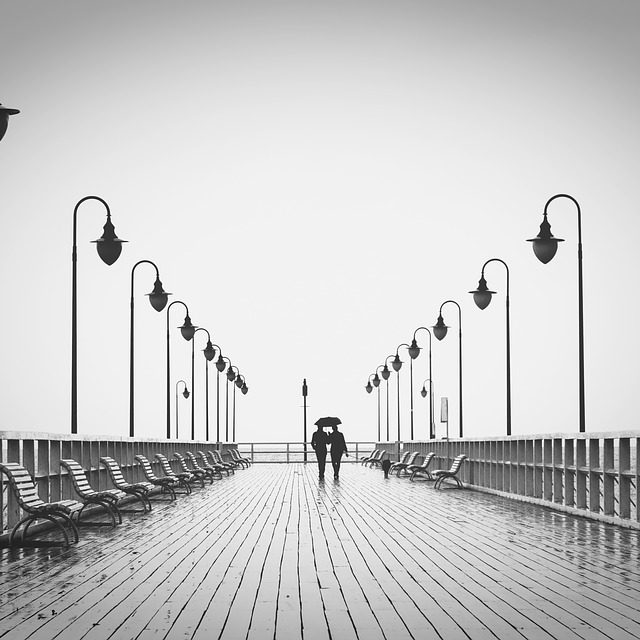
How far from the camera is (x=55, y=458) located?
15.7m

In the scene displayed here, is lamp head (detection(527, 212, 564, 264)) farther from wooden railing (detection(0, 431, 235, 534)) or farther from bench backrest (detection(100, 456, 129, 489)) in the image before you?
wooden railing (detection(0, 431, 235, 534))

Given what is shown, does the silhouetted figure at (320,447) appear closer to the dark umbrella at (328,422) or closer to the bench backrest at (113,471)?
the dark umbrella at (328,422)

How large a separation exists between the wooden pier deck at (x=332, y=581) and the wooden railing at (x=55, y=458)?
37.2 inches

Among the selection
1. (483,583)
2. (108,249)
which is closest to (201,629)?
(483,583)

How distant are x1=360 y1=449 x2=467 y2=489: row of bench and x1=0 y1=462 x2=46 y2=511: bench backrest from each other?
1484cm

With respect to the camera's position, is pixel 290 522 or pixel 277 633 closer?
pixel 277 633

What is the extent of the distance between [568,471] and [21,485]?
29.7 feet

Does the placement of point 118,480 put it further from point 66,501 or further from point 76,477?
point 66,501

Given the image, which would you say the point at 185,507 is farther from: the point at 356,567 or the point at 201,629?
the point at 201,629

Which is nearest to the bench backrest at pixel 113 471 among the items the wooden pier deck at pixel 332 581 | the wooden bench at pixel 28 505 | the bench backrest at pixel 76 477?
the wooden pier deck at pixel 332 581

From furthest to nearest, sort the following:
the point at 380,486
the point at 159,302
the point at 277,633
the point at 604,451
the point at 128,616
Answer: the point at 380,486, the point at 159,302, the point at 604,451, the point at 128,616, the point at 277,633

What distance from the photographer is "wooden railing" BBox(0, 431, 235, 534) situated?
515 inches

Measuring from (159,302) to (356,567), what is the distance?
17.1 metres

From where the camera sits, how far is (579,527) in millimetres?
15305
